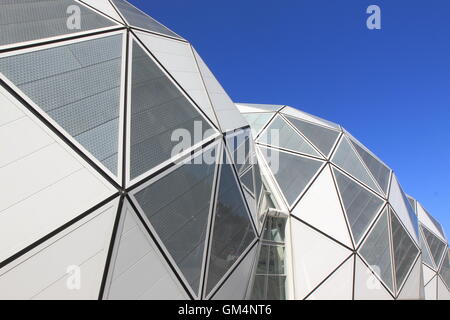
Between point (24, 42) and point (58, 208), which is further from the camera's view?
point (24, 42)

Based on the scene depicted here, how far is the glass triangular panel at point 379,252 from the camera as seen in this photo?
42.1ft

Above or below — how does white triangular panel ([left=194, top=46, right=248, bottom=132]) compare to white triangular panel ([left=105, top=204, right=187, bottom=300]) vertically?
above

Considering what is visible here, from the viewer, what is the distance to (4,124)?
16.8 feet

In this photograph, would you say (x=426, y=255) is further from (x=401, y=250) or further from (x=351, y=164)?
(x=351, y=164)

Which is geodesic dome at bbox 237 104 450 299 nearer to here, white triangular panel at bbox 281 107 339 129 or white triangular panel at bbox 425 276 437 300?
white triangular panel at bbox 281 107 339 129

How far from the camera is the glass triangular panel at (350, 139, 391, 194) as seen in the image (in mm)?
16781

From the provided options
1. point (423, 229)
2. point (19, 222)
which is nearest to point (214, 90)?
point (19, 222)

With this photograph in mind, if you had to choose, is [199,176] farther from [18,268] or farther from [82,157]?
[18,268]

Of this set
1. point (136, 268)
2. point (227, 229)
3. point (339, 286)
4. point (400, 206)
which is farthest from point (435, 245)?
point (136, 268)

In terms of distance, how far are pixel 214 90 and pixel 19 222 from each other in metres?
8.42

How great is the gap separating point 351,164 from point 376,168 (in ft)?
9.54

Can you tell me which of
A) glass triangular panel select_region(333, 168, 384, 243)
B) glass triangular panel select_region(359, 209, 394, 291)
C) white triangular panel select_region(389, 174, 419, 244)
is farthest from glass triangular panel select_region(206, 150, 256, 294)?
white triangular panel select_region(389, 174, 419, 244)

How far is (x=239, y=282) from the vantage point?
9484 millimetres

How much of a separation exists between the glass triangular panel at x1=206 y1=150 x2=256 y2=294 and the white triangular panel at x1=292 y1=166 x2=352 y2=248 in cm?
383
